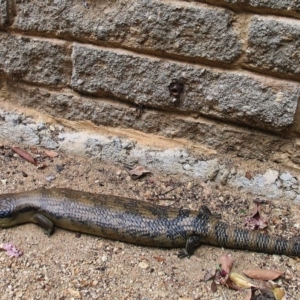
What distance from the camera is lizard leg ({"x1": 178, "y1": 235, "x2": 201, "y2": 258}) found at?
3.18m

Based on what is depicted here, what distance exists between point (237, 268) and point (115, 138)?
1351mm

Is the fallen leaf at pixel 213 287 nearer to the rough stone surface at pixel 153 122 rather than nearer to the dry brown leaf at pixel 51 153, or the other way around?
the rough stone surface at pixel 153 122

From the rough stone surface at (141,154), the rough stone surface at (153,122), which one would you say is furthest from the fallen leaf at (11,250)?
the rough stone surface at (153,122)

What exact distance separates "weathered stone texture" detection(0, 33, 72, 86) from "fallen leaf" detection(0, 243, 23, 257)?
1288 millimetres

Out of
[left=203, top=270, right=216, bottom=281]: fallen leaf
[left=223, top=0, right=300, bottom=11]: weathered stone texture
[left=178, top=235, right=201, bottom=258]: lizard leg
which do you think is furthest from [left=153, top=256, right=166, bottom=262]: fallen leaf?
[left=223, top=0, right=300, bottom=11]: weathered stone texture

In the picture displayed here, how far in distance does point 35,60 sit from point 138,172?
3.78 feet

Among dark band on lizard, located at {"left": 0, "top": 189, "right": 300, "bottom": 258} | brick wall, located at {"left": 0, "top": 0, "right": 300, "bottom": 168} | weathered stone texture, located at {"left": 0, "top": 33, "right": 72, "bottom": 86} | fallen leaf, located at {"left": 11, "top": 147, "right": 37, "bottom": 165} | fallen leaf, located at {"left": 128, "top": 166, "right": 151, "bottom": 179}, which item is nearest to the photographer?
brick wall, located at {"left": 0, "top": 0, "right": 300, "bottom": 168}

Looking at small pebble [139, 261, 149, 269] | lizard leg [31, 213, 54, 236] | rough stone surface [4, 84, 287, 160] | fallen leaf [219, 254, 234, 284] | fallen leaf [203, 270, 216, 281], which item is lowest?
lizard leg [31, 213, 54, 236]

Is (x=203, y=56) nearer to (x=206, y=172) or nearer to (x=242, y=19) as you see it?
(x=242, y=19)

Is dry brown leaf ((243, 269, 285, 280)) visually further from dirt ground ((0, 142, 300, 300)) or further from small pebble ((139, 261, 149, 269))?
small pebble ((139, 261, 149, 269))

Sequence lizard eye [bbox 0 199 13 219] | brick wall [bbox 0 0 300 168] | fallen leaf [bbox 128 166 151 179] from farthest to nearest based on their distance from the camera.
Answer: fallen leaf [bbox 128 166 151 179], lizard eye [bbox 0 199 13 219], brick wall [bbox 0 0 300 168]

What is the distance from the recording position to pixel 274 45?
3016 millimetres

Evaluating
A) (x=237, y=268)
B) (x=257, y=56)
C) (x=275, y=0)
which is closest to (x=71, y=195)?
(x=237, y=268)

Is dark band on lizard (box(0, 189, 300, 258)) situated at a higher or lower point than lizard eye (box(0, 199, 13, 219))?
higher
